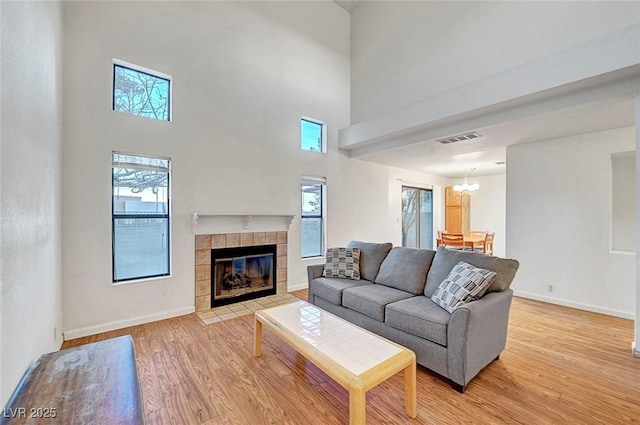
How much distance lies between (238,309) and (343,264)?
5.30ft

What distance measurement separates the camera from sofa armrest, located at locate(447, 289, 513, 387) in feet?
6.55

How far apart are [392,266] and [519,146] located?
10.4 ft

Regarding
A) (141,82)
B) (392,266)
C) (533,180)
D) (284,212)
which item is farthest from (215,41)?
(533,180)

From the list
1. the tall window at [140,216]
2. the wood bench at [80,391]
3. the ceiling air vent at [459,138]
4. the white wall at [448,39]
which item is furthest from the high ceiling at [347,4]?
the wood bench at [80,391]

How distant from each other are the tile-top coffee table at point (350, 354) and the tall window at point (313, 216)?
2.69m

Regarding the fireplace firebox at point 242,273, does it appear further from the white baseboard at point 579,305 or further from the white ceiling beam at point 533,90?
the white baseboard at point 579,305

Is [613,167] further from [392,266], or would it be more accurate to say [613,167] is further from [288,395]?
[288,395]

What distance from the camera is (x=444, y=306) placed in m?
2.35

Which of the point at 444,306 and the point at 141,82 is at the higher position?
the point at 141,82

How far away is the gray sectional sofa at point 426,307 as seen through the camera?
2045mm

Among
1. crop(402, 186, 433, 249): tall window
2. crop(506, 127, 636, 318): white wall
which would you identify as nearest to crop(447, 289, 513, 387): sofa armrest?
crop(506, 127, 636, 318): white wall

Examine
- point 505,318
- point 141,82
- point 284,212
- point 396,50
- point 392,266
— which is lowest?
point 505,318

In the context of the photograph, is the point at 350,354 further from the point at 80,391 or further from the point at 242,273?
the point at 242,273

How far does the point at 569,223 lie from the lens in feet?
13.0
